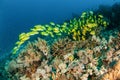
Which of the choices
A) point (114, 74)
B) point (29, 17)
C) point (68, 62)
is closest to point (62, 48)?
point (68, 62)

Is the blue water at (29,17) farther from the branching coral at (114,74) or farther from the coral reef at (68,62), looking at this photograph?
the branching coral at (114,74)

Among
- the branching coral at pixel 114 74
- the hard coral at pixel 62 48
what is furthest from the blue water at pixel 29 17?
the branching coral at pixel 114 74

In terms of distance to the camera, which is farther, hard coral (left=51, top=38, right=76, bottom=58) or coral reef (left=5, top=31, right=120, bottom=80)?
hard coral (left=51, top=38, right=76, bottom=58)

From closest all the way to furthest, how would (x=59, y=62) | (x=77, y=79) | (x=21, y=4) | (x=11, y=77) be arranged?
(x=77, y=79) → (x=59, y=62) → (x=11, y=77) → (x=21, y=4)

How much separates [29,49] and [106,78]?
294 cm

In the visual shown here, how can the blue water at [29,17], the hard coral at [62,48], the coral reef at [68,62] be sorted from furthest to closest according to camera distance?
the blue water at [29,17]
the hard coral at [62,48]
the coral reef at [68,62]

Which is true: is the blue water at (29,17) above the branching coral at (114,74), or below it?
above

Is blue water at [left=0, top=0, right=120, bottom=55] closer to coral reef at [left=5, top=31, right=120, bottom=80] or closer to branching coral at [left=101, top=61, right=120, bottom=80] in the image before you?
→ coral reef at [left=5, top=31, right=120, bottom=80]

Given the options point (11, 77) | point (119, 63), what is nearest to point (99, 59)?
point (119, 63)

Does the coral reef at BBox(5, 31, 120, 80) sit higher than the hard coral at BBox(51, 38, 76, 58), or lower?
lower

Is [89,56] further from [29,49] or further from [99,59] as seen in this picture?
[29,49]

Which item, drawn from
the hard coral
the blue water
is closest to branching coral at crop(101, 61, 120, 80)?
the hard coral

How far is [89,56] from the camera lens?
5578 millimetres

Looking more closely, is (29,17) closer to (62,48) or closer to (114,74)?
(62,48)
